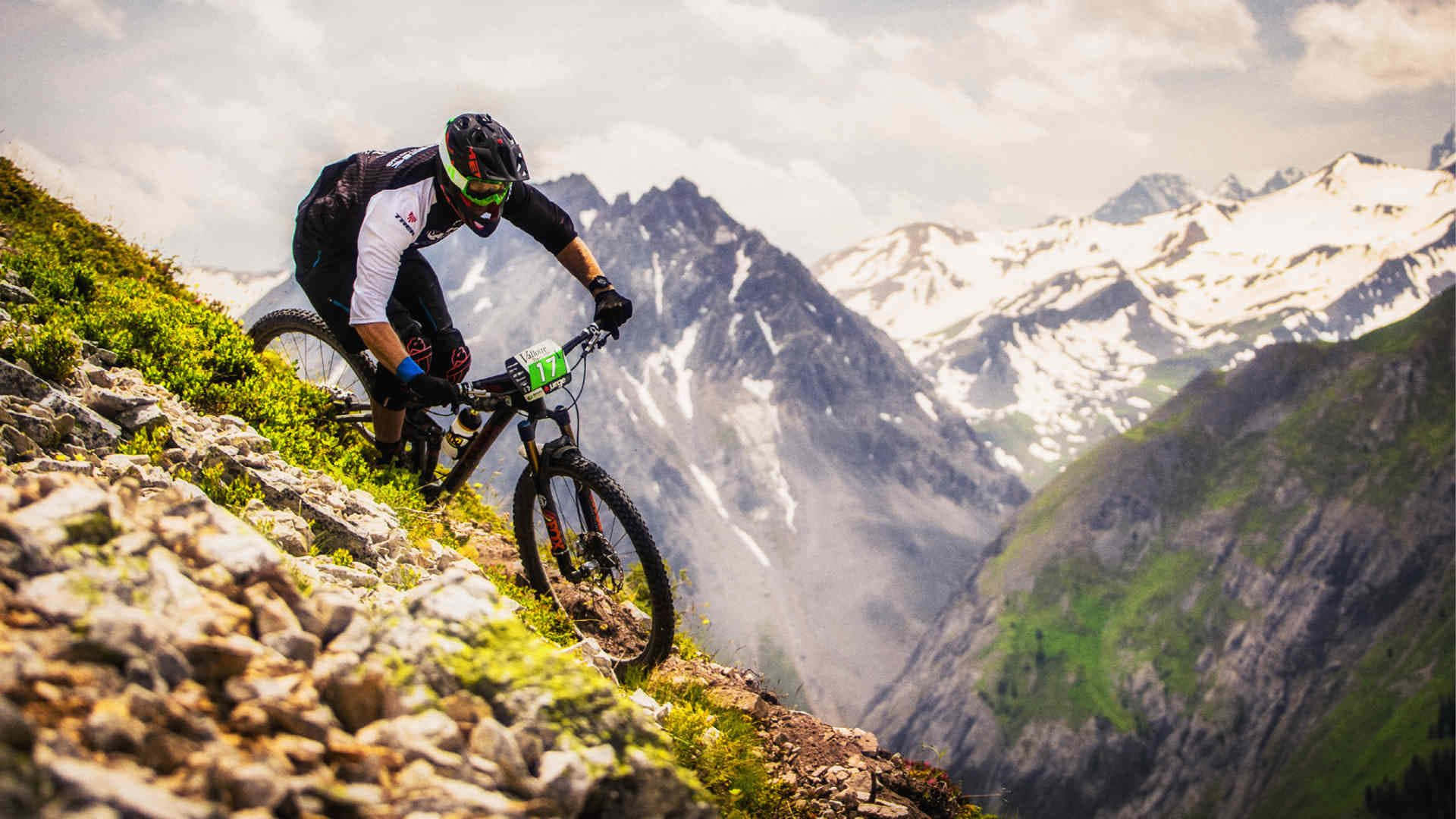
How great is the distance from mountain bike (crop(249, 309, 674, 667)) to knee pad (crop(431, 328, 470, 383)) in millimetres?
601

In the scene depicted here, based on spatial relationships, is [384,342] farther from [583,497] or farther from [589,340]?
[583,497]

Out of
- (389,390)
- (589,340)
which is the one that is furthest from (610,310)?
(389,390)

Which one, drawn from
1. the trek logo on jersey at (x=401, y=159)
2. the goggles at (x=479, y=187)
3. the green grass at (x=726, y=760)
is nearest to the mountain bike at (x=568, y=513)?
the green grass at (x=726, y=760)

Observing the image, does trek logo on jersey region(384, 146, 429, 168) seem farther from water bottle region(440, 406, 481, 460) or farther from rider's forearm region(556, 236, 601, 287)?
water bottle region(440, 406, 481, 460)

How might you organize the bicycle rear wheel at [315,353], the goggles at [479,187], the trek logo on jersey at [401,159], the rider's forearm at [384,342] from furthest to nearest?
the bicycle rear wheel at [315,353] < the trek logo on jersey at [401,159] < the goggles at [479,187] < the rider's forearm at [384,342]

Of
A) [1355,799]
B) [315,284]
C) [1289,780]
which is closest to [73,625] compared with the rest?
[315,284]

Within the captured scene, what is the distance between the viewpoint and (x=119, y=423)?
26.1 ft

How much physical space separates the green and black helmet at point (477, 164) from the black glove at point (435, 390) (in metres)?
1.68

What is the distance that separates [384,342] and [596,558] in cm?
303

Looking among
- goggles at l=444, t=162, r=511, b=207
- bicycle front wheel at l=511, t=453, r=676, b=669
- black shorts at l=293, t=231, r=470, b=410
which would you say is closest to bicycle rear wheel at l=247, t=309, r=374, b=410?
black shorts at l=293, t=231, r=470, b=410

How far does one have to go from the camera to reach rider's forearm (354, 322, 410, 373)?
306 inches

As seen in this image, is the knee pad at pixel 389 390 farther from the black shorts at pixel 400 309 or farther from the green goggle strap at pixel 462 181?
the green goggle strap at pixel 462 181

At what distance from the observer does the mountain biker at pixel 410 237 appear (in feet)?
25.7

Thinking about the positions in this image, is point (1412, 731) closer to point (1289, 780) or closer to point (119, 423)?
point (1289, 780)
